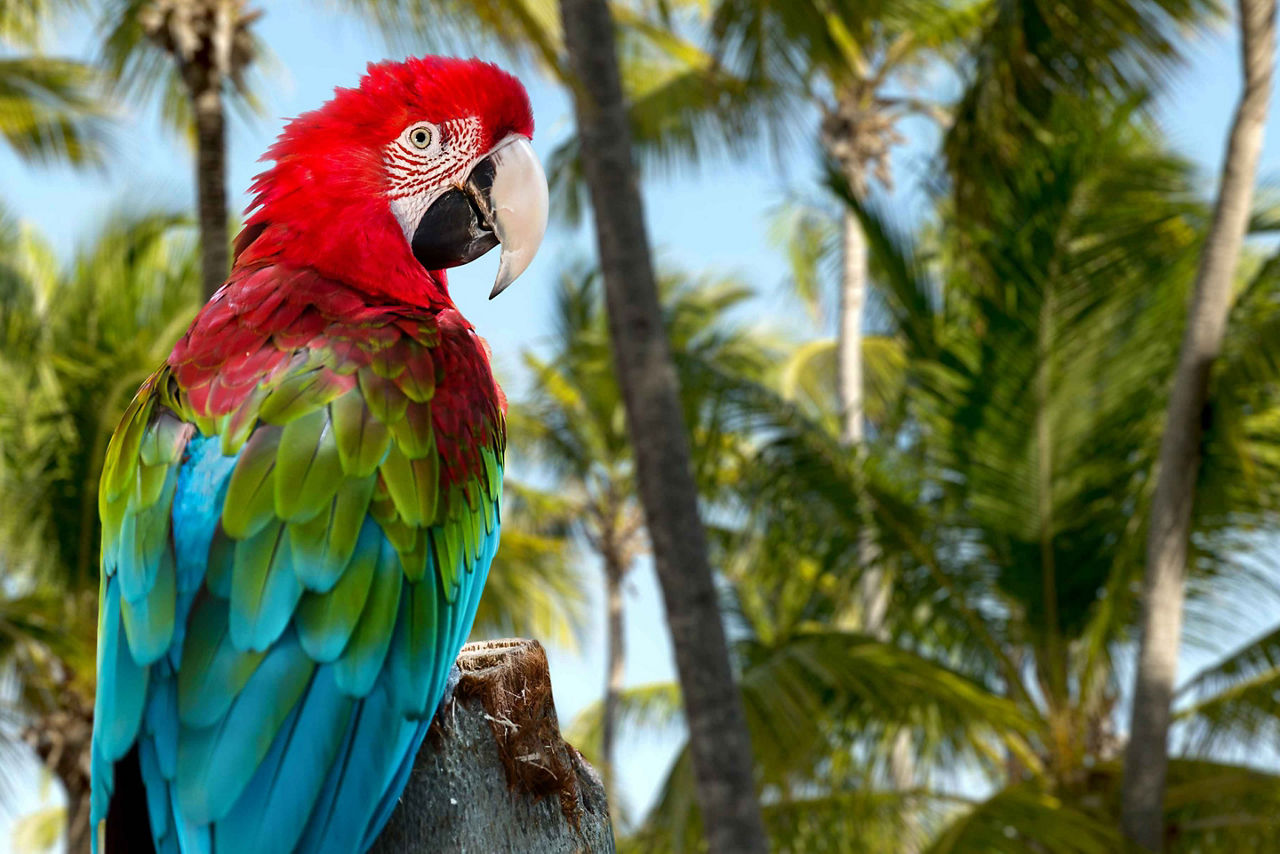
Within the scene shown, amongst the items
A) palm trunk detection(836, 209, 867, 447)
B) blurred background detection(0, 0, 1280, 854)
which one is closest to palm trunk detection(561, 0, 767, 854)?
blurred background detection(0, 0, 1280, 854)

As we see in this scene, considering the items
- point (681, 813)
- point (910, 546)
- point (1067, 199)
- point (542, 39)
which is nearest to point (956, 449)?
point (910, 546)

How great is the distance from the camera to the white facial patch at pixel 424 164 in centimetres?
155

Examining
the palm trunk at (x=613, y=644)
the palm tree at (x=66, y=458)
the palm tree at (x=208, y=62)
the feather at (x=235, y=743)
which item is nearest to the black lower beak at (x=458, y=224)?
the feather at (x=235, y=743)

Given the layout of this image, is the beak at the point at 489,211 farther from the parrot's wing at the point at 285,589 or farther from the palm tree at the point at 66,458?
the palm tree at the point at 66,458

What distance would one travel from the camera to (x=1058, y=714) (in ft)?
19.9

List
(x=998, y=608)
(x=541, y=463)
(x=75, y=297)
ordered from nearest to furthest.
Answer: (x=998, y=608)
(x=75, y=297)
(x=541, y=463)

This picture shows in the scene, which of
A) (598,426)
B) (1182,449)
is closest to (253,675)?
(1182,449)

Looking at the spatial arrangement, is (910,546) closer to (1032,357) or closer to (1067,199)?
(1032,357)

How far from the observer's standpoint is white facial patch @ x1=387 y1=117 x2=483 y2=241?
1555mm

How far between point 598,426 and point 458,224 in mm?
12455

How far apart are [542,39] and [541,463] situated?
36.1 feet

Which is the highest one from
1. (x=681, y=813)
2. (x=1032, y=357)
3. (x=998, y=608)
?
(x=1032, y=357)

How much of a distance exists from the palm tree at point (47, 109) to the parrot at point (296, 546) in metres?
9.56

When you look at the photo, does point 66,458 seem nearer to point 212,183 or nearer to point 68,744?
point 68,744
